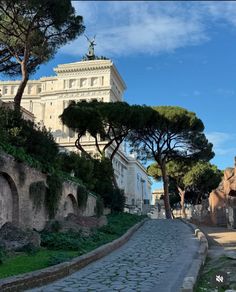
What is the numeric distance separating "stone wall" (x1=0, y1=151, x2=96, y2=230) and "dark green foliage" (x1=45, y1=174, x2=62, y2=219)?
267mm

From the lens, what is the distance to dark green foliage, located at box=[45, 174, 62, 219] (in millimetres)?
16344

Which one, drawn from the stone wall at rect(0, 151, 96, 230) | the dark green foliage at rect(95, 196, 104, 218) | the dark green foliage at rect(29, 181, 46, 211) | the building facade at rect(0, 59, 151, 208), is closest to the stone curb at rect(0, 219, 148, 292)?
the stone wall at rect(0, 151, 96, 230)

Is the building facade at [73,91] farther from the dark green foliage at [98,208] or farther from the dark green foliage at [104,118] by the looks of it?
the dark green foliage at [98,208]

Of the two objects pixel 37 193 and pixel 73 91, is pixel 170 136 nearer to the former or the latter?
pixel 37 193

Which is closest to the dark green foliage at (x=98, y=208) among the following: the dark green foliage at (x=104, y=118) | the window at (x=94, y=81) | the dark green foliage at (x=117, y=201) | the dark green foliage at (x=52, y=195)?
the dark green foliage at (x=117, y=201)

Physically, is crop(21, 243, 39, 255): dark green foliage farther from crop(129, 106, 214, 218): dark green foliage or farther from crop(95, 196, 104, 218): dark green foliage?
crop(129, 106, 214, 218): dark green foliage

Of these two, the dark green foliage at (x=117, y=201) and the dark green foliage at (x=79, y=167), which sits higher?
the dark green foliage at (x=79, y=167)

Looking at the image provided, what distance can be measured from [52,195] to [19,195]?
102 inches

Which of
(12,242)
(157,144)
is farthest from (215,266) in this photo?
(157,144)

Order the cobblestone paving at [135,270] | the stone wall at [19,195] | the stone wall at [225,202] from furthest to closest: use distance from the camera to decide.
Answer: the stone wall at [225,202]
the stone wall at [19,195]
the cobblestone paving at [135,270]

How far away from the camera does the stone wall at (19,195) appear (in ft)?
43.4

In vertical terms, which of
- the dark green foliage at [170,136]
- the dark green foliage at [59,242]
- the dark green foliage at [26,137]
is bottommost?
the dark green foliage at [59,242]

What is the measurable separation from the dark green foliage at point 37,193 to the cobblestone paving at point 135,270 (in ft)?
10.3

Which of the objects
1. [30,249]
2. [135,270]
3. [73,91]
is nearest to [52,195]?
[30,249]
